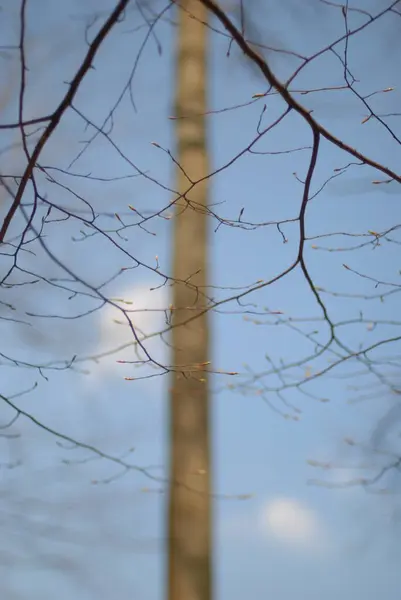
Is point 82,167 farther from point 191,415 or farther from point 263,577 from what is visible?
point 263,577

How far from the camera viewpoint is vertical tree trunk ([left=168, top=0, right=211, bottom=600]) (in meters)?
0.58

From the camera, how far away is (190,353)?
657 mm

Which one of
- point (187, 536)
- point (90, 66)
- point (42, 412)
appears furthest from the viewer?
point (42, 412)

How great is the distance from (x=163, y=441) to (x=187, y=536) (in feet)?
0.65

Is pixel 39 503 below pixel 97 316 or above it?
below

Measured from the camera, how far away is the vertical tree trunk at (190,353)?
0.58m

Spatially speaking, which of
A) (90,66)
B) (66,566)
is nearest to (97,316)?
(66,566)

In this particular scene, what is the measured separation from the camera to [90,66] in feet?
1.50

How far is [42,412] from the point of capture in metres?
0.82

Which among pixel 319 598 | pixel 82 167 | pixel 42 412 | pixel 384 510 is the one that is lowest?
pixel 319 598

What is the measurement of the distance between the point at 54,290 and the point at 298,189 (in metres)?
0.37

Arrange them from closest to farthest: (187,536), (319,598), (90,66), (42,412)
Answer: (90,66), (187,536), (319,598), (42,412)

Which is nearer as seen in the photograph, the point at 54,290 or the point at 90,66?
the point at 90,66

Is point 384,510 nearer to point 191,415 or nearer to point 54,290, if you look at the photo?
point 191,415
